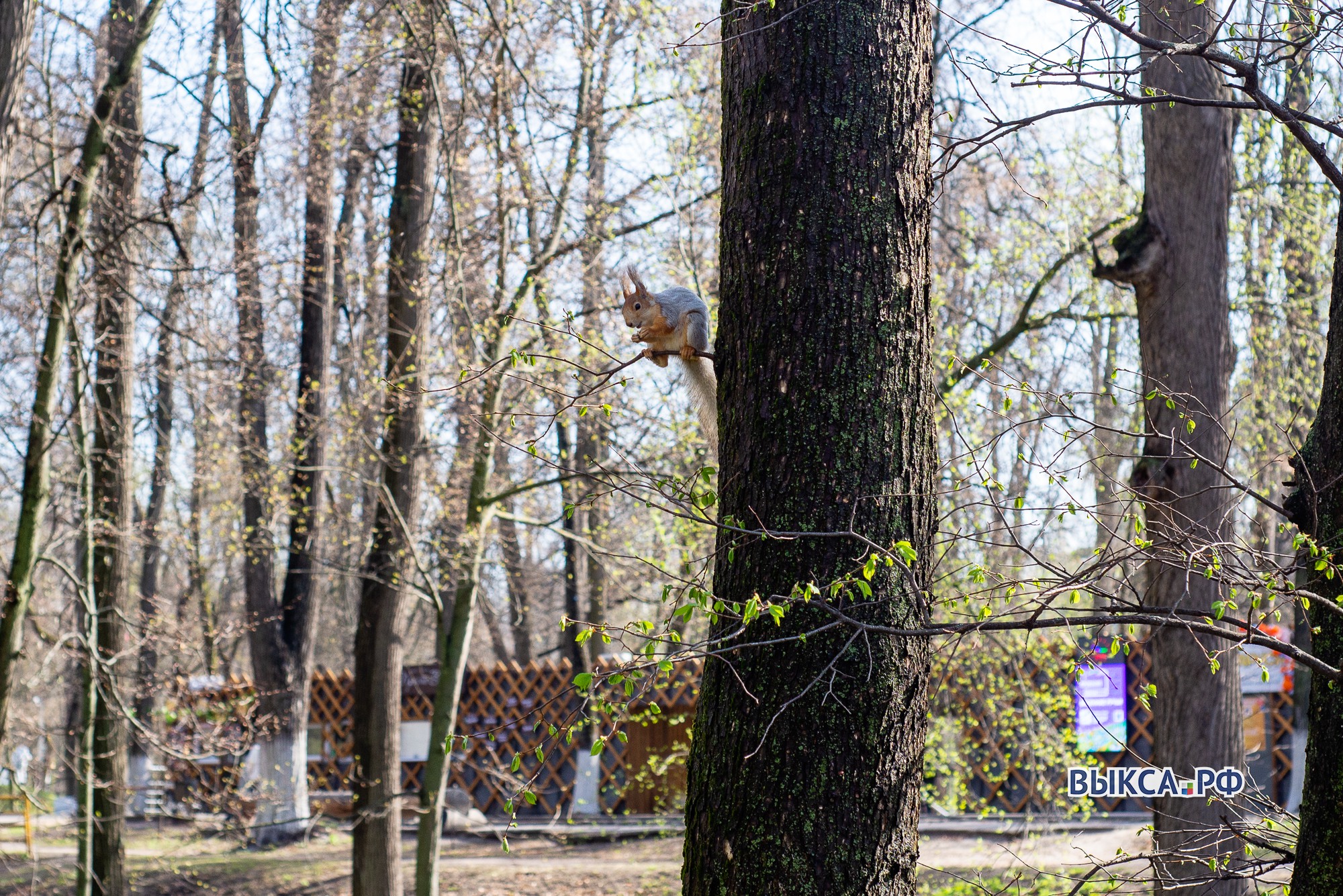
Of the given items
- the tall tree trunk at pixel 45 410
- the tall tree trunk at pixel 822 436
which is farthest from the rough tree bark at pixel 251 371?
the tall tree trunk at pixel 822 436

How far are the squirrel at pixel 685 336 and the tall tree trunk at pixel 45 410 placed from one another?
10.7 ft

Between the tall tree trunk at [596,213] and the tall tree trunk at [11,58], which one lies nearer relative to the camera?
the tall tree trunk at [11,58]

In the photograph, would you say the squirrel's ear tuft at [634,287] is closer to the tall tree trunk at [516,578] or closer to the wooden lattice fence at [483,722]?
the tall tree trunk at [516,578]

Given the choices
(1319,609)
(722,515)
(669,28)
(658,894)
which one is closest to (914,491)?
(722,515)

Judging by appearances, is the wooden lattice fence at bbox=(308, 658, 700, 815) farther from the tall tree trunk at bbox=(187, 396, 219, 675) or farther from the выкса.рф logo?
the выкса.рф logo

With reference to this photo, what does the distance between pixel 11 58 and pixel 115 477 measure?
2.56 meters

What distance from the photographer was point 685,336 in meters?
1.89

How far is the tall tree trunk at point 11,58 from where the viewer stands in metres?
3.38

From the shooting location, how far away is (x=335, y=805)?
7.06 meters

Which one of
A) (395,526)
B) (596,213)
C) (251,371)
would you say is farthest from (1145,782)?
(251,371)

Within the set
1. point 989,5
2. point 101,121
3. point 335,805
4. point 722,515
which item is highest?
point 989,5

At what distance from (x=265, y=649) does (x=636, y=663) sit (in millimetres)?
7737

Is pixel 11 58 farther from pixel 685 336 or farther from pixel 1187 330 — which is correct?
pixel 1187 330

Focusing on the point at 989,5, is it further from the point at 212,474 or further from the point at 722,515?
→ the point at 212,474
